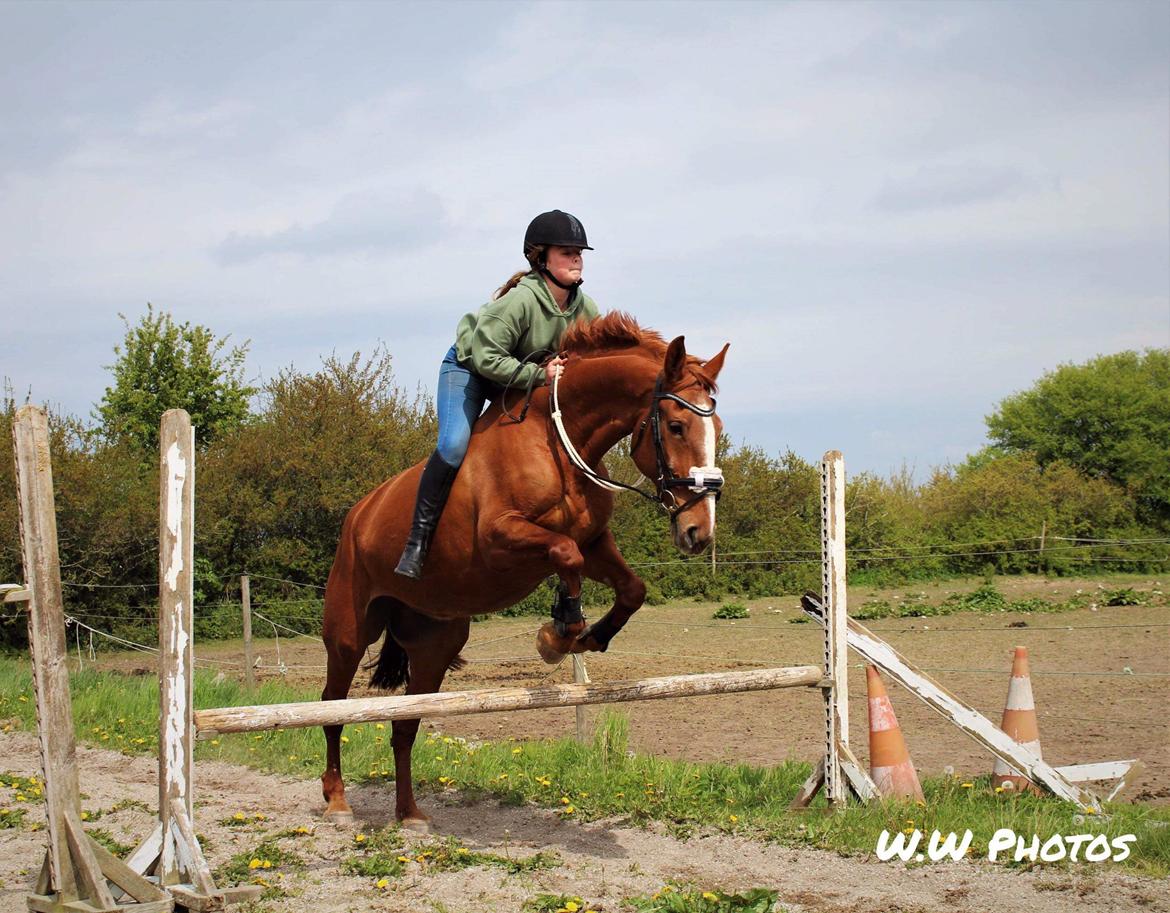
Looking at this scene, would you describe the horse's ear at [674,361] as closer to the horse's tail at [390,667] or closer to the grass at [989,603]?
the horse's tail at [390,667]

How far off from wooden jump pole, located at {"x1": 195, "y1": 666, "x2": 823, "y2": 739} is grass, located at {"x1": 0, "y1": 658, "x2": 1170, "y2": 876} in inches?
30.1

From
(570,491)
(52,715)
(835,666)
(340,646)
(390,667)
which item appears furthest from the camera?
(390,667)

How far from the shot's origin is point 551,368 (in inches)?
184

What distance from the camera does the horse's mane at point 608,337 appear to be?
187 inches

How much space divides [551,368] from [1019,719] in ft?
10.7

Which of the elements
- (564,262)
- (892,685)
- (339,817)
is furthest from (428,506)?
(892,685)

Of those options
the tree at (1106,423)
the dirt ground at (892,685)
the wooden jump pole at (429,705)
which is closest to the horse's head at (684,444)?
the wooden jump pole at (429,705)

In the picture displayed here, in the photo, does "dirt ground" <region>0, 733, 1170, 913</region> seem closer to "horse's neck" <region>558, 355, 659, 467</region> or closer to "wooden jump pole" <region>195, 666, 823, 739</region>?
"wooden jump pole" <region>195, 666, 823, 739</region>

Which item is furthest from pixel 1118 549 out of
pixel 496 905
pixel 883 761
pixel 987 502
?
pixel 496 905

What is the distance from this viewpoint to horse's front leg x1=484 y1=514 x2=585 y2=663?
4.32m

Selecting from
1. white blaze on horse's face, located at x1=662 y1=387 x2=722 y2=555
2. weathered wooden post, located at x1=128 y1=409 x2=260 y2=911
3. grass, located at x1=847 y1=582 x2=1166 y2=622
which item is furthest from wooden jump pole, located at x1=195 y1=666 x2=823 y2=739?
grass, located at x1=847 y1=582 x2=1166 y2=622

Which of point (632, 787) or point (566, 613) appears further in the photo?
point (632, 787)

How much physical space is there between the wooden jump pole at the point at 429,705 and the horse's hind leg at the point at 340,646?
1.14 metres

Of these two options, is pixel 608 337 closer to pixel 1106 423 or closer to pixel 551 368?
pixel 551 368
